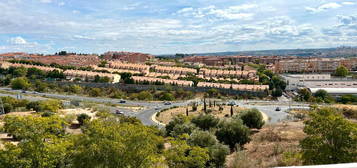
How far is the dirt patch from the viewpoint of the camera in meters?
13.1

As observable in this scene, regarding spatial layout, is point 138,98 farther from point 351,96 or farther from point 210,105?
point 351,96

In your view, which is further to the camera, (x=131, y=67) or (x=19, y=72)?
(x=131, y=67)

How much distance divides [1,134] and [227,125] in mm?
19347

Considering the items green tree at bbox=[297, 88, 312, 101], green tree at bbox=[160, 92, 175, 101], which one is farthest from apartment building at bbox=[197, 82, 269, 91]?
green tree at bbox=[160, 92, 175, 101]

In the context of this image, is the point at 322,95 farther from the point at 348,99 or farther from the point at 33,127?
the point at 33,127

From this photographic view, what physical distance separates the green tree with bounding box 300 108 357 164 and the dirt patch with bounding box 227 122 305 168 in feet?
6.98

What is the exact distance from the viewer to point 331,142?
32.1ft

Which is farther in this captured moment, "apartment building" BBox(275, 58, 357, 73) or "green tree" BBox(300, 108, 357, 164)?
"apartment building" BBox(275, 58, 357, 73)

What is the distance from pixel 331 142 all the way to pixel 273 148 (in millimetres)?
7473

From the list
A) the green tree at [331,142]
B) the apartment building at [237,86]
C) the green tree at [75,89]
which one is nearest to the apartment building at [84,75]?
the green tree at [75,89]

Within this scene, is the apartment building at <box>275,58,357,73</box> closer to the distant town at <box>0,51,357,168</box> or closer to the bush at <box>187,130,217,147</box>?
the distant town at <box>0,51,357,168</box>

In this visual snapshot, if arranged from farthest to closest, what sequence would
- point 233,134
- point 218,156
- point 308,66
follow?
point 308,66, point 233,134, point 218,156

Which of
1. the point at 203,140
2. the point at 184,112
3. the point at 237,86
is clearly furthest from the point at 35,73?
the point at 203,140

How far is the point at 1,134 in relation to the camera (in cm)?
2370
